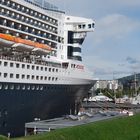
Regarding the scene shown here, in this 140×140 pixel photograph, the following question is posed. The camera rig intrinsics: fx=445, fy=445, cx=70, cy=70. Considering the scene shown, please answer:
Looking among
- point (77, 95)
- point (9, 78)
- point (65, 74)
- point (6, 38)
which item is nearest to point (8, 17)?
point (6, 38)

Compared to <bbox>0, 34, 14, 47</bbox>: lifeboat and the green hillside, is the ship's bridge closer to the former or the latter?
<bbox>0, 34, 14, 47</bbox>: lifeboat

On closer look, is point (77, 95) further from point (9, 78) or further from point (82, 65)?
point (9, 78)

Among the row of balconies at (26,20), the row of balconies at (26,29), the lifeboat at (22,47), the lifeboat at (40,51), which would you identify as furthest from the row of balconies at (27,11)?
the lifeboat at (40,51)

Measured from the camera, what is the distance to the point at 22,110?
3831cm

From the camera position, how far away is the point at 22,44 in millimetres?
39812

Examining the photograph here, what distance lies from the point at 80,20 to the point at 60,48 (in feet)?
18.8

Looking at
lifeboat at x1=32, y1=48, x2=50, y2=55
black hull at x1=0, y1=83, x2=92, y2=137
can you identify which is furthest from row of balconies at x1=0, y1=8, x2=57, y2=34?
black hull at x1=0, y1=83, x2=92, y2=137

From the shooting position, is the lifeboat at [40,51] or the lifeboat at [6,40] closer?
the lifeboat at [6,40]

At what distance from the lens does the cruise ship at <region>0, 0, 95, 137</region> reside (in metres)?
37.1

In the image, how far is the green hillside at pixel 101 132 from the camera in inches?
809

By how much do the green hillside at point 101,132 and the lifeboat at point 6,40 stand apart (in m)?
13.5

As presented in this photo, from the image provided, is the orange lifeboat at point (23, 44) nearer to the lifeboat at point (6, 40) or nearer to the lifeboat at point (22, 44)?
the lifeboat at point (22, 44)

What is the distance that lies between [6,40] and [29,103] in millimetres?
6002

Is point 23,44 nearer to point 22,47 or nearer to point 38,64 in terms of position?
point 22,47
